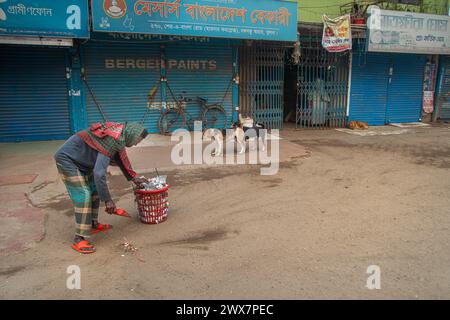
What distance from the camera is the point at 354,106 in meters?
13.9

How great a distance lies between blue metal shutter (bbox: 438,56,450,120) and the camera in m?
15.3

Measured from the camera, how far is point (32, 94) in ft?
32.3

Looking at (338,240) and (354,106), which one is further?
(354,106)

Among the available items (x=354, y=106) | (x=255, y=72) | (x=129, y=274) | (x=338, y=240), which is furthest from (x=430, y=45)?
(x=129, y=274)

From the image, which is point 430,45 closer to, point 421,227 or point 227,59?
point 227,59

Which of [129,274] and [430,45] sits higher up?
[430,45]

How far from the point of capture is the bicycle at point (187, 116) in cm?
1117

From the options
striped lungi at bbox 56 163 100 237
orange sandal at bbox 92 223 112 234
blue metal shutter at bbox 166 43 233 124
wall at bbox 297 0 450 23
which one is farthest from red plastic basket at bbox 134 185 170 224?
wall at bbox 297 0 450 23

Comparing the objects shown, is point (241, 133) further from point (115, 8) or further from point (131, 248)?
point (131, 248)

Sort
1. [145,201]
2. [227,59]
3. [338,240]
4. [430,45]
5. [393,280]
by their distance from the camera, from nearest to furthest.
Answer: [393,280] < [338,240] < [145,201] < [227,59] < [430,45]

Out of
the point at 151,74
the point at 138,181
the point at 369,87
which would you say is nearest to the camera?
the point at 138,181

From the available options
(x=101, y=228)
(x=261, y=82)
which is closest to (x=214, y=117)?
(x=261, y=82)

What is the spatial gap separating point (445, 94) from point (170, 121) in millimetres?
11176

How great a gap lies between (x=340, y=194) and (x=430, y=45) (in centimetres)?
995
